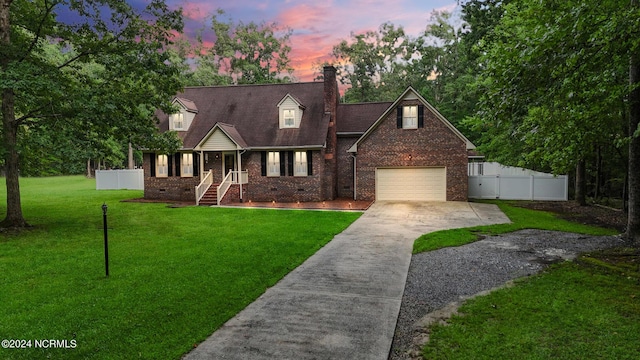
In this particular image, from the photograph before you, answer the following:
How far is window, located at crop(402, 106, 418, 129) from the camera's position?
66.9 ft

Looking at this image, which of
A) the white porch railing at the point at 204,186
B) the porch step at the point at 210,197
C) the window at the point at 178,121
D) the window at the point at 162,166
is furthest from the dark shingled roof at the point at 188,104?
the porch step at the point at 210,197

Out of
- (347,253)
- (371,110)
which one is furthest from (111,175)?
(347,253)

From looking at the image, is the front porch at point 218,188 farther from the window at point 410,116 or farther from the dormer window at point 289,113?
the window at point 410,116

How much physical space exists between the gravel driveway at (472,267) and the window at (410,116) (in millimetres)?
10272

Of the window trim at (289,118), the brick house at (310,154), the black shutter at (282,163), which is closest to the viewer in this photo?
the brick house at (310,154)

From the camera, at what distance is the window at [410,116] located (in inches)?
803

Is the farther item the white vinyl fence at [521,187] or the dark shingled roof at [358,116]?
the dark shingled roof at [358,116]

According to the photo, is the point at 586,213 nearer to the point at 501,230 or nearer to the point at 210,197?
the point at 501,230

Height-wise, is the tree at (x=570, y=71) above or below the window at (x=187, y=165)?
above

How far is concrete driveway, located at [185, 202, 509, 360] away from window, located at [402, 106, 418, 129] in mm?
11577

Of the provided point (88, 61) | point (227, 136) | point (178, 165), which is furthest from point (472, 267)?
point (178, 165)

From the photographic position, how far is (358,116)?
24328 mm

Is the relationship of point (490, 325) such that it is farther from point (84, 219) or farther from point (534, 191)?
point (534, 191)

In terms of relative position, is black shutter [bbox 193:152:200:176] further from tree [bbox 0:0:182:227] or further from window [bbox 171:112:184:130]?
tree [bbox 0:0:182:227]
